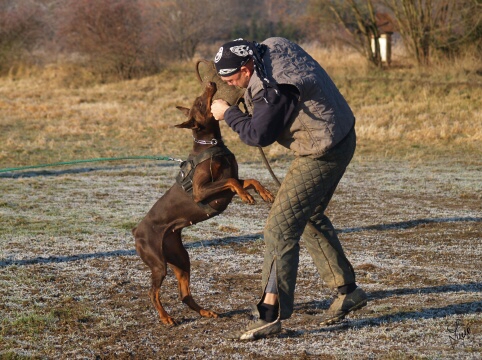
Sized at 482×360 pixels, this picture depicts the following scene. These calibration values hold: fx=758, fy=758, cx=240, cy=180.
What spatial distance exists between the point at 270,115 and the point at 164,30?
109ft

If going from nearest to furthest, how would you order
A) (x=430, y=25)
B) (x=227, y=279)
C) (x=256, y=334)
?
(x=256, y=334) < (x=227, y=279) < (x=430, y=25)

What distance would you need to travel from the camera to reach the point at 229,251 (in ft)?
23.3

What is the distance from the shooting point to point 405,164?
42.3 feet

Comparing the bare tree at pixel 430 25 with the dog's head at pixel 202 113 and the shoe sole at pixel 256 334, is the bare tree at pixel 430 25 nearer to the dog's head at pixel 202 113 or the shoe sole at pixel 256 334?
the dog's head at pixel 202 113

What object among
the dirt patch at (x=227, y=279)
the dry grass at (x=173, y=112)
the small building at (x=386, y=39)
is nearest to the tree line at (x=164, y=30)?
the small building at (x=386, y=39)

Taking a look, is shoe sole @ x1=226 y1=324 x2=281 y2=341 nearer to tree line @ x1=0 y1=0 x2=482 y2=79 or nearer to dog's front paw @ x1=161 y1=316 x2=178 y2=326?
dog's front paw @ x1=161 y1=316 x2=178 y2=326

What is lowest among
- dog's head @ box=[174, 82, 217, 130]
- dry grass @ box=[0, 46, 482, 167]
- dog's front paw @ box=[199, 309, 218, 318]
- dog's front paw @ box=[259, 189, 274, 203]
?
dry grass @ box=[0, 46, 482, 167]

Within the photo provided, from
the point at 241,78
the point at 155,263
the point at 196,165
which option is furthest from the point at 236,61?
the point at 155,263

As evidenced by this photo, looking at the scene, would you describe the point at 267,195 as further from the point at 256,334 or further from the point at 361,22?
the point at 361,22

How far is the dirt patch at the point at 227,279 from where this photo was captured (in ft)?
14.9

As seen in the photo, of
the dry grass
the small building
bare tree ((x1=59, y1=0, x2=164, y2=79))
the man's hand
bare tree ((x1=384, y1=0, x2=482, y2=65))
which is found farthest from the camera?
bare tree ((x1=59, y1=0, x2=164, y2=79))

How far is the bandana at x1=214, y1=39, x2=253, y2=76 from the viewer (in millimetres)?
4172

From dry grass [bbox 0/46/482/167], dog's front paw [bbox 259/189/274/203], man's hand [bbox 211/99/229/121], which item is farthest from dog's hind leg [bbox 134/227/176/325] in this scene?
dry grass [bbox 0/46/482/167]

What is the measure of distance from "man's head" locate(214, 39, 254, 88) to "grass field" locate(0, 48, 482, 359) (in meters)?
1.60
